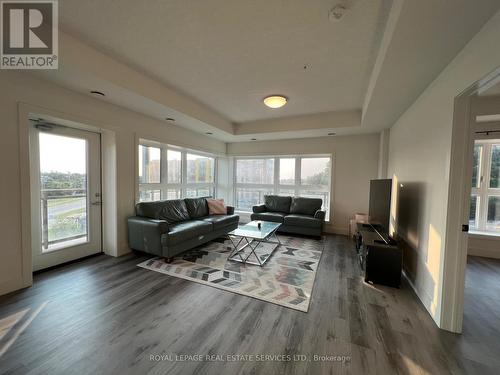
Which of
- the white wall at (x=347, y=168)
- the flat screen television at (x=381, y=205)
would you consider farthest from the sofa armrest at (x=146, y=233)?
the white wall at (x=347, y=168)

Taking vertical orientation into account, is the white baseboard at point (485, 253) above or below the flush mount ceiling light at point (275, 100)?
below

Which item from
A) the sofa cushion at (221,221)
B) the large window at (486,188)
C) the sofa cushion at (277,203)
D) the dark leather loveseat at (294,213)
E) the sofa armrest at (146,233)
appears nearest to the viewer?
the sofa armrest at (146,233)

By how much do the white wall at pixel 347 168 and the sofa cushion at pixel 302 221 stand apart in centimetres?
85

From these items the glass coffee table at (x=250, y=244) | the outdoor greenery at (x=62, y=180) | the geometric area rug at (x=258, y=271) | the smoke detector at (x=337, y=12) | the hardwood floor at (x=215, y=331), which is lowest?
the hardwood floor at (x=215, y=331)

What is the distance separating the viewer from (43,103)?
2387mm

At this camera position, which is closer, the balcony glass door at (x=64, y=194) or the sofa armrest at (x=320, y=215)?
the balcony glass door at (x=64, y=194)

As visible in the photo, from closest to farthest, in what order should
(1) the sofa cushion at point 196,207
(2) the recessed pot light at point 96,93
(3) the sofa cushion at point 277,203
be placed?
(2) the recessed pot light at point 96,93, (1) the sofa cushion at point 196,207, (3) the sofa cushion at point 277,203

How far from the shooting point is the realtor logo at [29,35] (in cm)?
169

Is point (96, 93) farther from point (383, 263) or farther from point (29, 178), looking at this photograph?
point (383, 263)

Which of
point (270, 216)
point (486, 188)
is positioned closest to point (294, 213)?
point (270, 216)

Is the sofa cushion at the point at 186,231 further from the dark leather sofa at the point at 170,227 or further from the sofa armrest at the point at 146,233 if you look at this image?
the sofa armrest at the point at 146,233

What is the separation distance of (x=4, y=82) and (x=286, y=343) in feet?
12.2

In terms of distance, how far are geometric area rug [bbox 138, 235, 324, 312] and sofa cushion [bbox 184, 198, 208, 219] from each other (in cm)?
79

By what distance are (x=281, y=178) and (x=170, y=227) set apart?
334 centimetres
